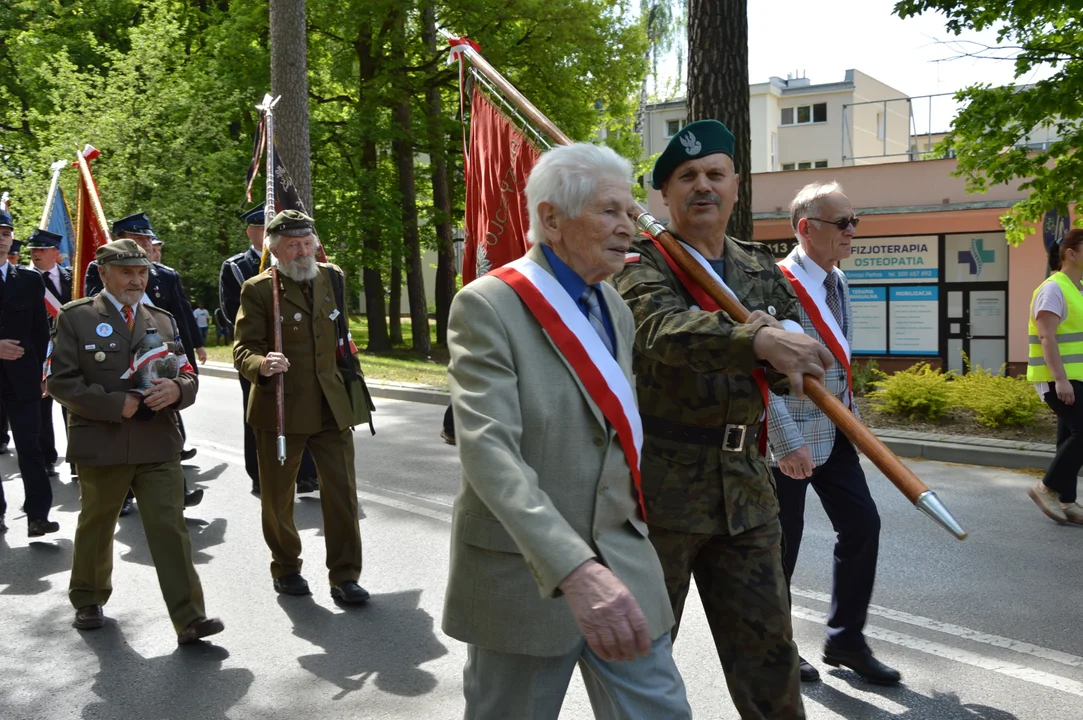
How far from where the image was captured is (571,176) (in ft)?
8.43

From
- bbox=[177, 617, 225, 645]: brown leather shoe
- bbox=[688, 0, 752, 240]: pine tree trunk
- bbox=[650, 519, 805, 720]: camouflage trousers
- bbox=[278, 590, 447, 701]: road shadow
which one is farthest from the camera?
bbox=[688, 0, 752, 240]: pine tree trunk

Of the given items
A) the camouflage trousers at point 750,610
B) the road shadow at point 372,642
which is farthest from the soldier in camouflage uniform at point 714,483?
the road shadow at point 372,642

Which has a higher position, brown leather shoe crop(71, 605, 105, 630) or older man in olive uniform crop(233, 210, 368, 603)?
older man in olive uniform crop(233, 210, 368, 603)

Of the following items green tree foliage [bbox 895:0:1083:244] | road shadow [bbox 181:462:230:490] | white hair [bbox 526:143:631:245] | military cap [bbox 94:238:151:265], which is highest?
green tree foliage [bbox 895:0:1083:244]

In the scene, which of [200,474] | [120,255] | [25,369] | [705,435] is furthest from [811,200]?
[200,474]

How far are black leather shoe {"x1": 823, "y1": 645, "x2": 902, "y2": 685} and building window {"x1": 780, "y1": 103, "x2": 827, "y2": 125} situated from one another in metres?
45.2

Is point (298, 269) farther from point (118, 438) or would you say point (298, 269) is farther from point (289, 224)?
point (118, 438)

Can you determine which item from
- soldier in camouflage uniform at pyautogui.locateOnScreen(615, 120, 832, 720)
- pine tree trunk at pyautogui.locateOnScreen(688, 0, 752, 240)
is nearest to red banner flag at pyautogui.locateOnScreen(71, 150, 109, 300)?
soldier in camouflage uniform at pyautogui.locateOnScreen(615, 120, 832, 720)

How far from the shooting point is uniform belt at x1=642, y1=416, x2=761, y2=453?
3191 mm

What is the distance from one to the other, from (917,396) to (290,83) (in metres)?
8.67

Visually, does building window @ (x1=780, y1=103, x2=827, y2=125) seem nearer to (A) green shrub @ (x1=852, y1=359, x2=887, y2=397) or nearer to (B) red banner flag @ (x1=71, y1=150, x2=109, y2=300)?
(A) green shrub @ (x1=852, y1=359, x2=887, y2=397)

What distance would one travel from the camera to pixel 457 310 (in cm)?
253

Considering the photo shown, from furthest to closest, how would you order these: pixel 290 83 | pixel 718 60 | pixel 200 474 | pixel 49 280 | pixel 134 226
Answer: pixel 290 83, pixel 718 60, pixel 49 280, pixel 200 474, pixel 134 226

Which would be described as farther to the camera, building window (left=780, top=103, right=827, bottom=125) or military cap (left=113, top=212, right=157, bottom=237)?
building window (left=780, top=103, right=827, bottom=125)
